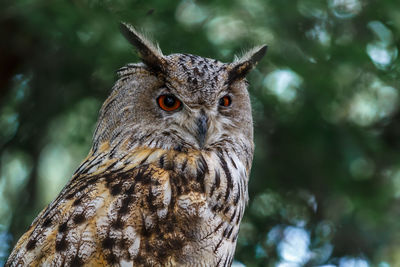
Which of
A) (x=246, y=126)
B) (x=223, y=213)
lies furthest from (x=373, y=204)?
(x=223, y=213)

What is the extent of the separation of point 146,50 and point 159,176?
76 centimetres

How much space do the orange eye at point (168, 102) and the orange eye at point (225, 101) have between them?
274mm

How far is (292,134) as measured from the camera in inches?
171

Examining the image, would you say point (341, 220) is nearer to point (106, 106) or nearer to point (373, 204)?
point (373, 204)

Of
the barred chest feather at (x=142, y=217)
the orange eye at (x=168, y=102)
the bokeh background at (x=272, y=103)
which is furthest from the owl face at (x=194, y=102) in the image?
the bokeh background at (x=272, y=103)

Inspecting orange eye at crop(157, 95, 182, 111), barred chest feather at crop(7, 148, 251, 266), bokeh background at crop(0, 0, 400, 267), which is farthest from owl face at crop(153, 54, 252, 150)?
bokeh background at crop(0, 0, 400, 267)

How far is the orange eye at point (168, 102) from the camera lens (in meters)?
2.92

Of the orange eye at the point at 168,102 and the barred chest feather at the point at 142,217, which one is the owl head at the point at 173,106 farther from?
the barred chest feather at the point at 142,217

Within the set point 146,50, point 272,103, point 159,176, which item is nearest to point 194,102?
point 146,50

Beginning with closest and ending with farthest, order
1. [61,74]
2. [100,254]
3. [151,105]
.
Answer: [100,254] → [151,105] → [61,74]

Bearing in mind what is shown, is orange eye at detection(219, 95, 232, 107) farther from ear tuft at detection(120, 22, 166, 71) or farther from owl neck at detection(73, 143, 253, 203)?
ear tuft at detection(120, 22, 166, 71)

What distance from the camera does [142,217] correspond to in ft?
7.83

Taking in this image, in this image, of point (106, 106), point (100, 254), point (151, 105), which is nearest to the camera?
point (100, 254)

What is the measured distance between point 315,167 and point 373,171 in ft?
1.55
